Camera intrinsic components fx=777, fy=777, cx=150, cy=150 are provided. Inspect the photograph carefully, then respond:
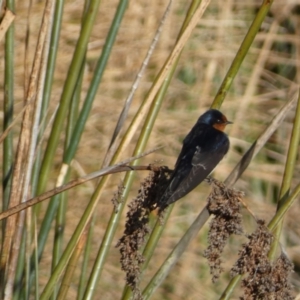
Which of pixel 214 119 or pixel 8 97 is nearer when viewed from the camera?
pixel 8 97

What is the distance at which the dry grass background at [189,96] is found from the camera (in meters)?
4.72

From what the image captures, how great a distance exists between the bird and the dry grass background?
1862mm

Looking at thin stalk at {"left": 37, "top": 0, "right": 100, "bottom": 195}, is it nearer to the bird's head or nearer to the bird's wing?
the bird's wing

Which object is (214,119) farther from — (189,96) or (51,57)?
(189,96)

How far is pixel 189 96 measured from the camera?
517cm

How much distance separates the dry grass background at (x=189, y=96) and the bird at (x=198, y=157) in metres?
1.86

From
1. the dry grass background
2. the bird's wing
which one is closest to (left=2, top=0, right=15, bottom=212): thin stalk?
the bird's wing

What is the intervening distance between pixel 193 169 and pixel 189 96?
2929 millimetres

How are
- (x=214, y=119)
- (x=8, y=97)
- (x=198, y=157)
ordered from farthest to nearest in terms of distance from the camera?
(x=214, y=119)
(x=198, y=157)
(x=8, y=97)

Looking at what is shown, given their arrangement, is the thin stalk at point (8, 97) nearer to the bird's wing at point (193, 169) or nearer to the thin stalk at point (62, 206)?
the thin stalk at point (62, 206)

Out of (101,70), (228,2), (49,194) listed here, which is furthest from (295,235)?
(49,194)

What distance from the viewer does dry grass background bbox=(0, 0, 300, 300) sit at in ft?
15.5

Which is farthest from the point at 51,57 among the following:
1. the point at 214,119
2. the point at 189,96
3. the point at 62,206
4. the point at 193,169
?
the point at 189,96

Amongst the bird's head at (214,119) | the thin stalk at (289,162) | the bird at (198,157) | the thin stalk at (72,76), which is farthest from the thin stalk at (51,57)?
the bird's head at (214,119)
